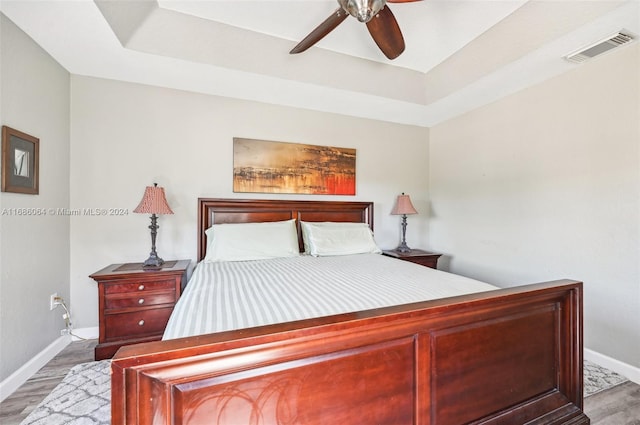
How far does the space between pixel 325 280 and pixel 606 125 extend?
8.19 feet

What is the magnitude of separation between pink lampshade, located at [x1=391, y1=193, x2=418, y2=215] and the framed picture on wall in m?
3.41

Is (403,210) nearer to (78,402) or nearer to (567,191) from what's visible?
(567,191)

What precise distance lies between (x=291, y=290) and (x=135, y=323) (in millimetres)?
1558

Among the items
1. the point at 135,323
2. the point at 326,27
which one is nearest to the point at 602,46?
the point at 326,27

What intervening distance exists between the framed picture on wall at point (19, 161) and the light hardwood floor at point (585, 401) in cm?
133

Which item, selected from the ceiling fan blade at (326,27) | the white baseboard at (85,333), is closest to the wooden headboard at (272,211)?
the white baseboard at (85,333)

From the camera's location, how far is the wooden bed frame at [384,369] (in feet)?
2.37

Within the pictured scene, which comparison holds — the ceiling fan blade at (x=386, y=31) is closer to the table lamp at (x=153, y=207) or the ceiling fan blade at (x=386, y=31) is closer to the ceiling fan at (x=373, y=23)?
the ceiling fan at (x=373, y=23)

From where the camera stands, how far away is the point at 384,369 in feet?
3.22

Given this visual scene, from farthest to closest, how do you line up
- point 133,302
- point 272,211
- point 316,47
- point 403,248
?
point 403,248 < point 272,211 < point 316,47 < point 133,302

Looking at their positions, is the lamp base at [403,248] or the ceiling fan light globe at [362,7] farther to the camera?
the lamp base at [403,248]

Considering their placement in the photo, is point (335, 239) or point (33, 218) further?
point (335, 239)

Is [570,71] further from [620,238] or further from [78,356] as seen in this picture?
[78,356]

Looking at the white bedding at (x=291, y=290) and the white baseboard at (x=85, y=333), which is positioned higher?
the white bedding at (x=291, y=290)
